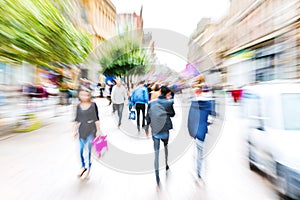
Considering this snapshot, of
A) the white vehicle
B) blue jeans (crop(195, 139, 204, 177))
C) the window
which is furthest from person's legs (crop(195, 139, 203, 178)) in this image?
the window

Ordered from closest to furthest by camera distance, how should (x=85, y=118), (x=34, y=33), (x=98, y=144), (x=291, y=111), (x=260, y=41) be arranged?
1. (x=291, y=111)
2. (x=85, y=118)
3. (x=98, y=144)
4. (x=34, y=33)
5. (x=260, y=41)

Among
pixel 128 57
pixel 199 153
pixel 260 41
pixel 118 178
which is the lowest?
pixel 118 178

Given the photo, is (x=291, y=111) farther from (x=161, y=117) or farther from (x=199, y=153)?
(x=161, y=117)

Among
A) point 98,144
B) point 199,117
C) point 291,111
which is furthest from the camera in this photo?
point 98,144

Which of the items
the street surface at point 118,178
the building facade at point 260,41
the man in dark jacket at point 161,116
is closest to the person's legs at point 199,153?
the street surface at point 118,178

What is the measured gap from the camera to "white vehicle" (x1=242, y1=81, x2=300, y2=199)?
139 inches

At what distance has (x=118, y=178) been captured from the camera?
16.0 ft

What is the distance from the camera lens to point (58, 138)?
27.8 ft

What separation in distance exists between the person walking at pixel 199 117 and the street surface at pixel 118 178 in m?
0.56

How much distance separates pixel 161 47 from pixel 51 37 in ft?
13.6

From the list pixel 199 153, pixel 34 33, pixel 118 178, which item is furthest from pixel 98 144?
pixel 34 33

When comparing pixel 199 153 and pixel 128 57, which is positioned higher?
pixel 128 57

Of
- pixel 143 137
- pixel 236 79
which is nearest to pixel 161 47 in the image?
pixel 143 137

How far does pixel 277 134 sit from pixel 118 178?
277 centimetres
